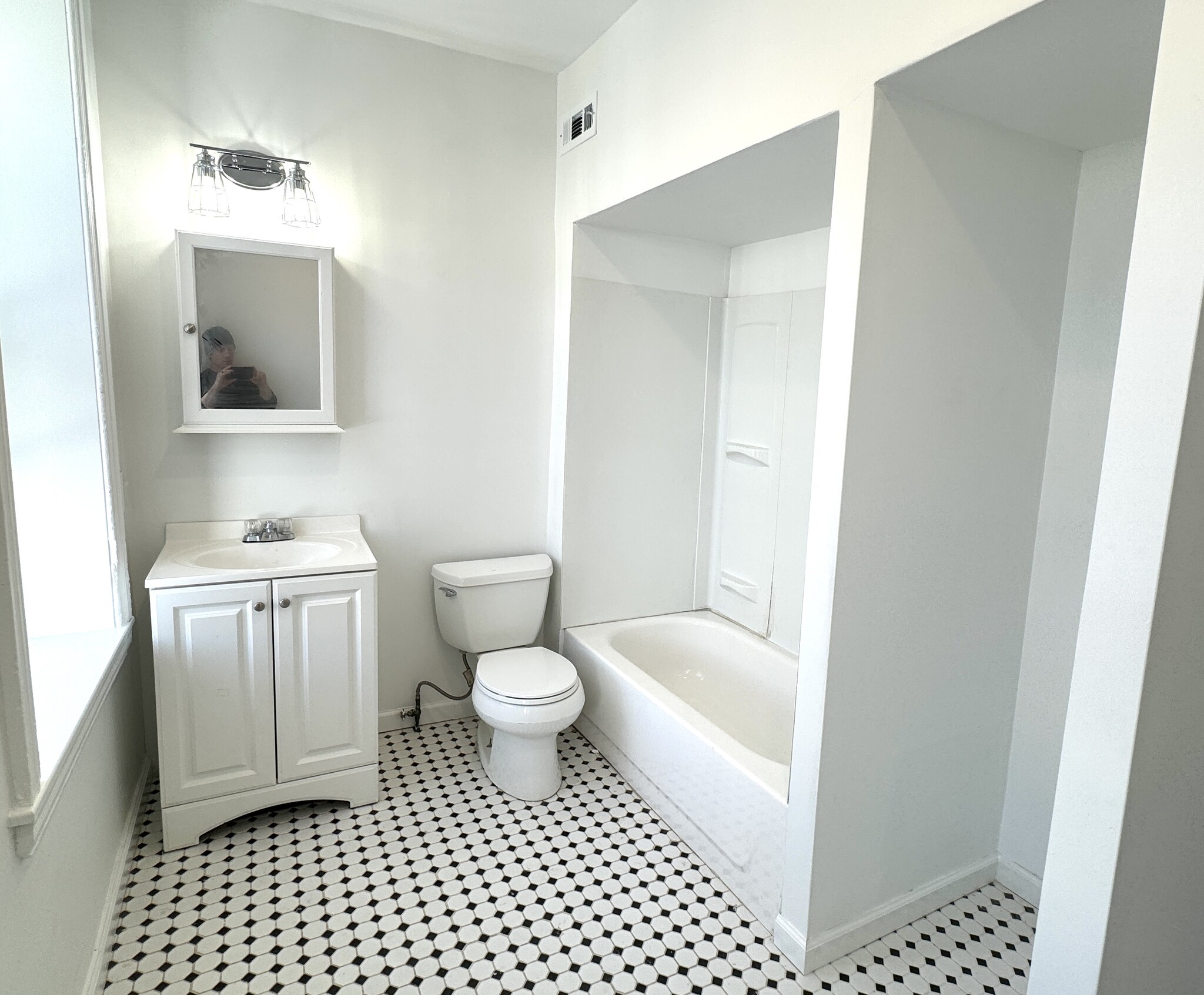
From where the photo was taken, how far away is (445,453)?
111 inches

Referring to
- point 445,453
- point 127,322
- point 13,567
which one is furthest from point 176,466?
point 13,567

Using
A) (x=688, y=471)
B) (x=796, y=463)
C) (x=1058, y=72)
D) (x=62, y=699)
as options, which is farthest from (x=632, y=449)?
(x=62, y=699)

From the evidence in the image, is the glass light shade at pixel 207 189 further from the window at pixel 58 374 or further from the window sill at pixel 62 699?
the window sill at pixel 62 699

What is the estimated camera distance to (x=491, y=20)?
2.42 metres

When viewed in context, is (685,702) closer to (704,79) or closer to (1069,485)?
(1069,485)

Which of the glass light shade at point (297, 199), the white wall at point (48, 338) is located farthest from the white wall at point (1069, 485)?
the white wall at point (48, 338)

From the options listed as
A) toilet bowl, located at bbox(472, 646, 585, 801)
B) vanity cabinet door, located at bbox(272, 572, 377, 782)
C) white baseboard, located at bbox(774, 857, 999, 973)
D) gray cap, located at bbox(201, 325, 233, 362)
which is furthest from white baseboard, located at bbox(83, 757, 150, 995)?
white baseboard, located at bbox(774, 857, 999, 973)

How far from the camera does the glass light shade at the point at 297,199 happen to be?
2.39 metres

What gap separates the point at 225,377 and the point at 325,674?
3.28ft

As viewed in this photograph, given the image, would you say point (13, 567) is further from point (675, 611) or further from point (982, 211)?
point (675, 611)

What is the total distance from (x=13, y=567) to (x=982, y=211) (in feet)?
6.88

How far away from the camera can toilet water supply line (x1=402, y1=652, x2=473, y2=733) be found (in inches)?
114

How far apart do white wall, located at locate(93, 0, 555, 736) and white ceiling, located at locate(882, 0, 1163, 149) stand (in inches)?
65.0

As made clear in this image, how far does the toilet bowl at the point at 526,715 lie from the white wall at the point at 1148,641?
57.9 inches
